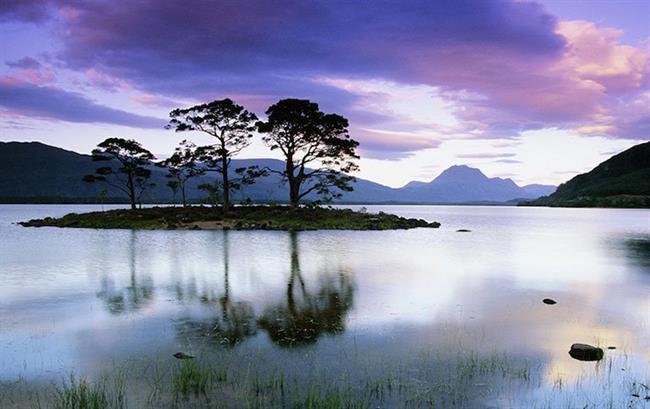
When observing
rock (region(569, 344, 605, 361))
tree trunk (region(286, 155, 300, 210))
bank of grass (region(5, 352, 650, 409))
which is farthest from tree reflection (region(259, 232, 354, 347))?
tree trunk (region(286, 155, 300, 210))

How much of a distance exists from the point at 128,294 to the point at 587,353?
2030cm

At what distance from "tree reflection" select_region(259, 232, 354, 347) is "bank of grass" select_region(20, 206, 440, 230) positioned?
4728cm

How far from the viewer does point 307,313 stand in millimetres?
19953

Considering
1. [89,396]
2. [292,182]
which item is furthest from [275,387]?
[292,182]

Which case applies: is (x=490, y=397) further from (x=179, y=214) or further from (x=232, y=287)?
(x=179, y=214)

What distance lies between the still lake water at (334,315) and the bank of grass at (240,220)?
34032 mm

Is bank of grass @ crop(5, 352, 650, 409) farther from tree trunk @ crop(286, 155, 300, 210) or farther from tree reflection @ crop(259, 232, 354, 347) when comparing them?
tree trunk @ crop(286, 155, 300, 210)

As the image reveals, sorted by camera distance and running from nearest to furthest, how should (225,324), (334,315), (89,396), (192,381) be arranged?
1. (89,396)
2. (192,381)
3. (225,324)
4. (334,315)

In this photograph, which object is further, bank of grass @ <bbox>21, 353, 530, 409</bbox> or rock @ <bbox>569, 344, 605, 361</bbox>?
rock @ <bbox>569, 344, 605, 361</bbox>

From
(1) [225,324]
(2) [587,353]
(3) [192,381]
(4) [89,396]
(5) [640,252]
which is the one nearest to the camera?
(4) [89,396]

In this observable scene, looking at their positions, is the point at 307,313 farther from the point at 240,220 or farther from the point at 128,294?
the point at 240,220

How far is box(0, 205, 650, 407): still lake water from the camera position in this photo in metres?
A: 13.3

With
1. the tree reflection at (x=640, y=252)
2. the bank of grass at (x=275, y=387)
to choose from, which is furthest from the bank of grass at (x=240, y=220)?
the bank of grass at (x=275, y=387)

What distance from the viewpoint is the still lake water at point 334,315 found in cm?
1330
